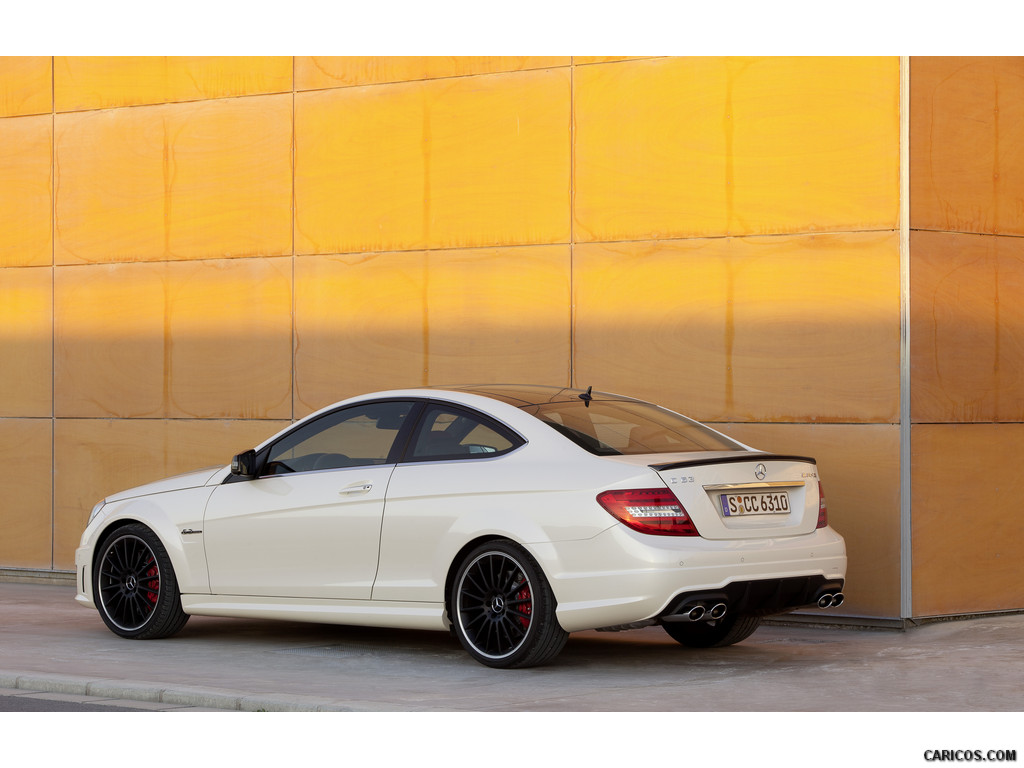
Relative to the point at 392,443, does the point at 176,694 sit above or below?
below

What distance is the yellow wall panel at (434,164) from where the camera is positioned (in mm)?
11938

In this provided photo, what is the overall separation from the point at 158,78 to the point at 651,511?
7.95 m

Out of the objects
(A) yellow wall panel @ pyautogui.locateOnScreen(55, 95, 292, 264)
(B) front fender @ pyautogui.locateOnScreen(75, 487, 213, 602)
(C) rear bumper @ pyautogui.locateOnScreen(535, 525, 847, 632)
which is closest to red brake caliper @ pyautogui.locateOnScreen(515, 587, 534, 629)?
(C) rear bumper @ pyautogui.locateOnScreen(535, 525, 847, 632)

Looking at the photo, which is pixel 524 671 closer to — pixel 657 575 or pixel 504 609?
pixel 504 609

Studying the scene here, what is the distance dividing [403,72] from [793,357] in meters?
4.19

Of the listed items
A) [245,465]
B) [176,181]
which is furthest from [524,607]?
[176,181]

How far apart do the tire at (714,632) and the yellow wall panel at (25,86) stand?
8357 millimetres

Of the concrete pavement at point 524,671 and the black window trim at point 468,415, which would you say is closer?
the concrete pavement at point 524,671

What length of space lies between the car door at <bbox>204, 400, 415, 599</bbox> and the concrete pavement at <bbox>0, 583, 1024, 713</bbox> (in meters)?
0.49

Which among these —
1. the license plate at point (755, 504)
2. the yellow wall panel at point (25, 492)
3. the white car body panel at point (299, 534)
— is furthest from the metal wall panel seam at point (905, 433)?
Answer: the yellow wall panel at point (25, 492)

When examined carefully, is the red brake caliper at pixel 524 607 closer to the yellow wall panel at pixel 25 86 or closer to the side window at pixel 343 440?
the side window at pixel 343 440

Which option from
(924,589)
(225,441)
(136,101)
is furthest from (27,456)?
(924,589)

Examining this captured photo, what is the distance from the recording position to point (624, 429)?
8.66 metres

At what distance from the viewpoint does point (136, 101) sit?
13.8 m
